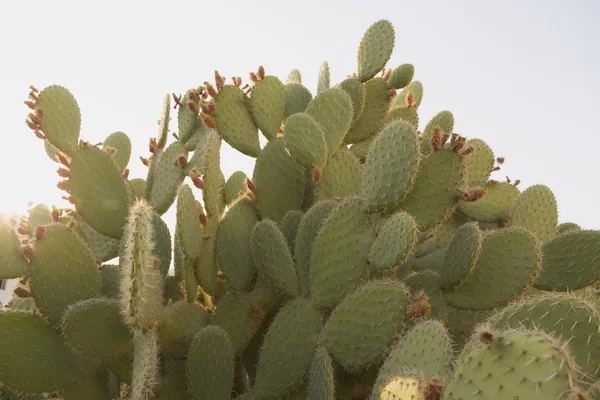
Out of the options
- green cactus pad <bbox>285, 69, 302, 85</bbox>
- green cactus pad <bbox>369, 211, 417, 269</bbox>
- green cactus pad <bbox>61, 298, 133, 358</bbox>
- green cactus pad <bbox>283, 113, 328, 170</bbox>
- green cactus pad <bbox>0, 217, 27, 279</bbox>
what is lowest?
green cactus pad <bbox>61, 298, 133, 358</bbox>

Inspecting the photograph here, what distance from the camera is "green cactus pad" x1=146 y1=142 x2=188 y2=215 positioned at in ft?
9.21

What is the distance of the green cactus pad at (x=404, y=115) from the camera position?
3309 millimetres

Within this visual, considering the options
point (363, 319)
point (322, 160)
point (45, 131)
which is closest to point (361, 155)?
point (322, 160)

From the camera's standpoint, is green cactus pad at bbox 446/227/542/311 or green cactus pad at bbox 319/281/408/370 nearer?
green cactus pad at bbox 319/281/408/370

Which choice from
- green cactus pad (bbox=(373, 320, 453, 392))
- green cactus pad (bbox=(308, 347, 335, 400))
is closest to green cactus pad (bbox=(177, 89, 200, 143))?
green cactus pad (bbox=(308, 347, 335, 400))

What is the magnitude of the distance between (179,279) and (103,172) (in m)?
0.60

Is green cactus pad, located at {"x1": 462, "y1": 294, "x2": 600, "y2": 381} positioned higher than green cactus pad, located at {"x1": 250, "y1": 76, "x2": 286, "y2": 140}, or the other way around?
green cactus pad, located at {"x1": 250, "y1": 76, "x2": 286, "y2": 140}

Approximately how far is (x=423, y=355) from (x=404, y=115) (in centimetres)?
195

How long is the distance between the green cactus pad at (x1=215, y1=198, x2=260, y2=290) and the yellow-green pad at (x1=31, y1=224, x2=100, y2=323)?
58cm

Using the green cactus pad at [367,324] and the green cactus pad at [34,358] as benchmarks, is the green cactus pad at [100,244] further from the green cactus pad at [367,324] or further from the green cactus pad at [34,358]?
the green cactus pad at [367,324]

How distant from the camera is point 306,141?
2553mm

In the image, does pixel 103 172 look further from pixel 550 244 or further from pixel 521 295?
pixel 550 244

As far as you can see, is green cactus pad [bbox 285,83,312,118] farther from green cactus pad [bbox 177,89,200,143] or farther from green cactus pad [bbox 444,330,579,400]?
green cactus pad [bbox 444,330,579,400]

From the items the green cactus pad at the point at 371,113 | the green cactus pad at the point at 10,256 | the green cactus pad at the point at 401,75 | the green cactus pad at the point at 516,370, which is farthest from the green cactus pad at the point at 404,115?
the green cactus pad at the point at 516,370
